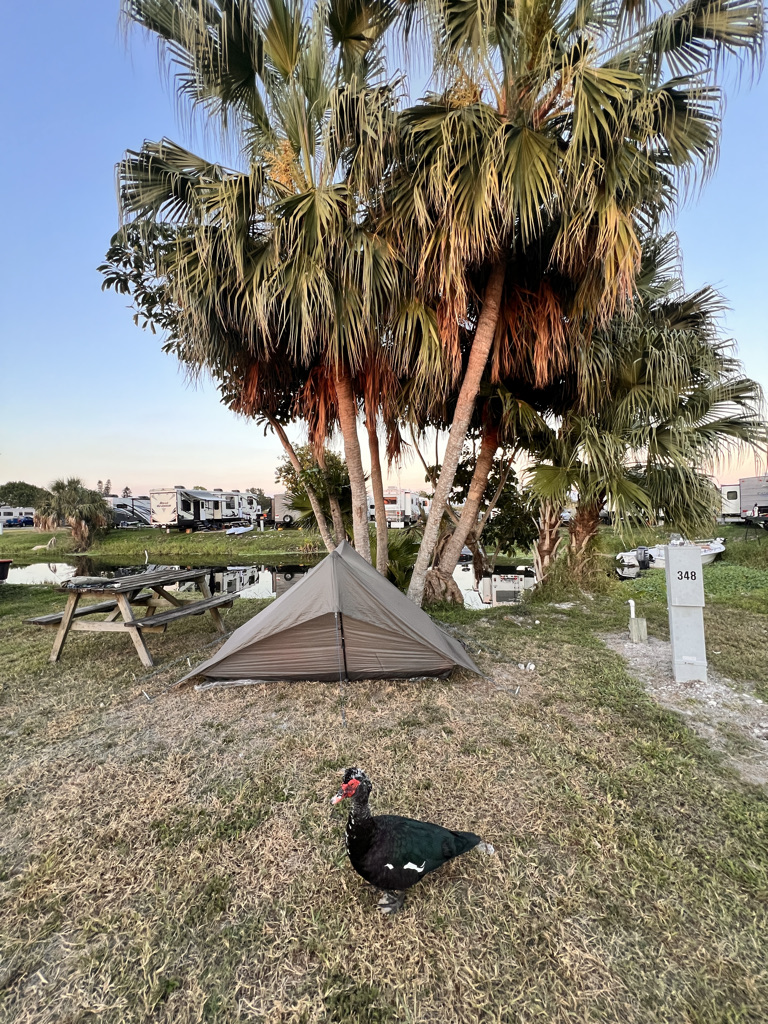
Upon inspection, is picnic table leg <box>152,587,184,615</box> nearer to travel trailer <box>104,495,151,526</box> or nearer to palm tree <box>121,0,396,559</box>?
palm tree <box>121,0,396,559</box>

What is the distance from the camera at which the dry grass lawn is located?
1397 millimetres

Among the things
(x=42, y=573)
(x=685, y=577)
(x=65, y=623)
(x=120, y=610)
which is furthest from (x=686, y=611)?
(x=42, y=573)

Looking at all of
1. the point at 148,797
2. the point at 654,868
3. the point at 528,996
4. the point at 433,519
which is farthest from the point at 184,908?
the point at 433,519

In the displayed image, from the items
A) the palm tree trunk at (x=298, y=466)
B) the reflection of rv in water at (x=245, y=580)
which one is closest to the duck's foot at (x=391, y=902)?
the palm tree trunk at (x=298, y=466)

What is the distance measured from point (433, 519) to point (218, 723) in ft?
10.4

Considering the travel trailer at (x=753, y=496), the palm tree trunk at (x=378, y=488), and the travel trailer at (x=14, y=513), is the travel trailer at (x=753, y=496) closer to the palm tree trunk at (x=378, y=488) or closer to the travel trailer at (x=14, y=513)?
the palm tree trunk at (x=378, y=488)

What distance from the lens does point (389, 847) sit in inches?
66.2

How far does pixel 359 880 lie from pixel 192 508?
29472mm

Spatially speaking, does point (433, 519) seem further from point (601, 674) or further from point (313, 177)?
point (313, 177)

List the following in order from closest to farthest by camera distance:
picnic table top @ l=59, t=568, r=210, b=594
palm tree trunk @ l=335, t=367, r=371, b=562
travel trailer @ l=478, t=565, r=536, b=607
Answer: picnic table top @ l=59, t=568, r=210, b=594 < palm tree trunk @ l=335, t=367, r=371, b=562 < travel trailer @ l=478, t=565, r=536, b=607

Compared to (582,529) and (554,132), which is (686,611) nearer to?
(582,529)

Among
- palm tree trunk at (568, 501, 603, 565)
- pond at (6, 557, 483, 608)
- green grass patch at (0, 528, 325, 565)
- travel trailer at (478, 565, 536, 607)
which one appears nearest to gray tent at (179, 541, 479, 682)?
palm tree trunk at (568, 501, 603, 565)

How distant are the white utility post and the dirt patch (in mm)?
151

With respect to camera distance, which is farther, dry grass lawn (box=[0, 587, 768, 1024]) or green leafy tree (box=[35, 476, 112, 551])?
green leafy tree (box=[35, 476, 112, 551])
